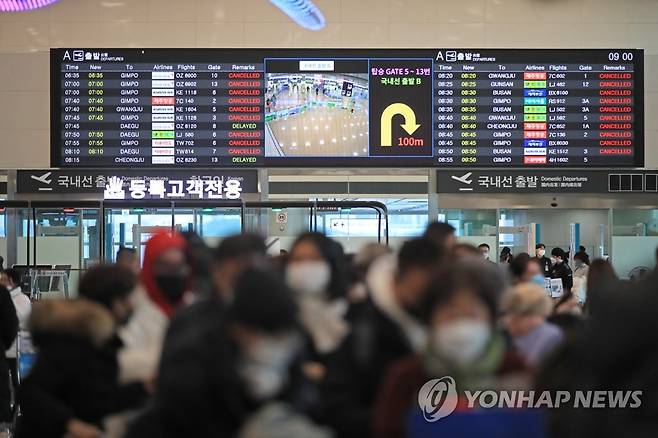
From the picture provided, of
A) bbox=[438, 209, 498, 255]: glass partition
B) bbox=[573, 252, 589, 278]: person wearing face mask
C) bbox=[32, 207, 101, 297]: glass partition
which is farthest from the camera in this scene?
bbox=[438, 209, 498, 255]: glass partition

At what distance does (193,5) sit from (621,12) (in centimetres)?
538

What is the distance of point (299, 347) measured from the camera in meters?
2.71

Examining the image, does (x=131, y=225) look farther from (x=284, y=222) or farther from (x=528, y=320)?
(x=528, y=320)

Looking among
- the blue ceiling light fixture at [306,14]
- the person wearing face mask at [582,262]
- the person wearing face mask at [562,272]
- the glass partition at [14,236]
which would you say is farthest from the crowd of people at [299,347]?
the glass partition at [14,236]

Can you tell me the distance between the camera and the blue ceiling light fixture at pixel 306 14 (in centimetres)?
1191

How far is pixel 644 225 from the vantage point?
536 inches

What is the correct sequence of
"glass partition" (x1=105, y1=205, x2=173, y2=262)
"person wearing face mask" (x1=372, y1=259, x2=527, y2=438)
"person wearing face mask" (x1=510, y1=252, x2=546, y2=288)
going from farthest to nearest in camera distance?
"glass partition" (x1=105, y1=205, x2=173, y2=262) → "person wearing face mask" (x1=510, y1=252, x2=546, y2=288) → "person wearing face mask" (x1=372, y1=259, x2=527, y2=438)

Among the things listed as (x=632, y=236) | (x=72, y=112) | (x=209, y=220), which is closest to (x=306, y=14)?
(x=209, y=220)

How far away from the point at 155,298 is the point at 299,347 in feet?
4.23

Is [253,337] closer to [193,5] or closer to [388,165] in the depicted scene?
[388,165]

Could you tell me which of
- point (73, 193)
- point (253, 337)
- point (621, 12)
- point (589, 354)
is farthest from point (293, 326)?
point (621, 12)

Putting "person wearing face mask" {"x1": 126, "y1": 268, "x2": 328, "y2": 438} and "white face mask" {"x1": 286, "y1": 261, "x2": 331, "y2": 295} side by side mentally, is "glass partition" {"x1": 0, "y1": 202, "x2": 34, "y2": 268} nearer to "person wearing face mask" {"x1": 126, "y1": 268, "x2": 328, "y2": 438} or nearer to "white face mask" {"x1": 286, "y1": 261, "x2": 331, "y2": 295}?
"white face mask" {"x1": 286, "y1": 261, "x2": 331, "y2": 295}

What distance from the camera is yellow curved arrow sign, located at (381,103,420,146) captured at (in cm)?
1144

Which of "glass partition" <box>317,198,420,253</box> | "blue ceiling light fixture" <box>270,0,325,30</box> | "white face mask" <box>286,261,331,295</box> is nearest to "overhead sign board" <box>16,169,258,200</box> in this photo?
"glass partition" <box>317,198,420,253</box>
